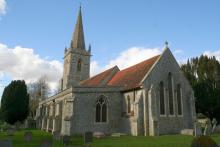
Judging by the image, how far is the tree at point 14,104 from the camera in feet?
109

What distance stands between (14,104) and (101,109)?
49.2ft

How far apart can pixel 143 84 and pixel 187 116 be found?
22.4 ft

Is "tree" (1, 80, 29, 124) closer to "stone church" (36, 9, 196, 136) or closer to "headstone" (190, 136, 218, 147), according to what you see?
"stone church" (36, 9, 196, 136)

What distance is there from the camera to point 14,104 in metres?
33.6

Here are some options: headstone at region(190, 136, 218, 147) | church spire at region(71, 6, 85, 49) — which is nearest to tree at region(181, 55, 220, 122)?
church spire at region(71, 6, 85, 49)

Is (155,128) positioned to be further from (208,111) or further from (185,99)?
(208,111)

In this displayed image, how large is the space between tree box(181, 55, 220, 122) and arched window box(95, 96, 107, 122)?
14.2 metres

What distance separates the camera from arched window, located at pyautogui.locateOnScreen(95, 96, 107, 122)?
86.4 feet

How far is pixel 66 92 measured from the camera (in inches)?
1107

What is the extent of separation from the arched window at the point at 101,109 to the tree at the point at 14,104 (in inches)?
549

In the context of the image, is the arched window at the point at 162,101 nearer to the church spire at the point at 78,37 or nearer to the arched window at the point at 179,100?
the arched window at the point at 179,100

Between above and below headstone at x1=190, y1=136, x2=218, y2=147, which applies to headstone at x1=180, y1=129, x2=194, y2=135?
below

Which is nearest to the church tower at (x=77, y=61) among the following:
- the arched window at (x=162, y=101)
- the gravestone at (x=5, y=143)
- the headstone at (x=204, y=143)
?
the arched window at (x=162, y=101)

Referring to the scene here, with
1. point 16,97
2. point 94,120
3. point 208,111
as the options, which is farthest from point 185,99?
point 16,97
